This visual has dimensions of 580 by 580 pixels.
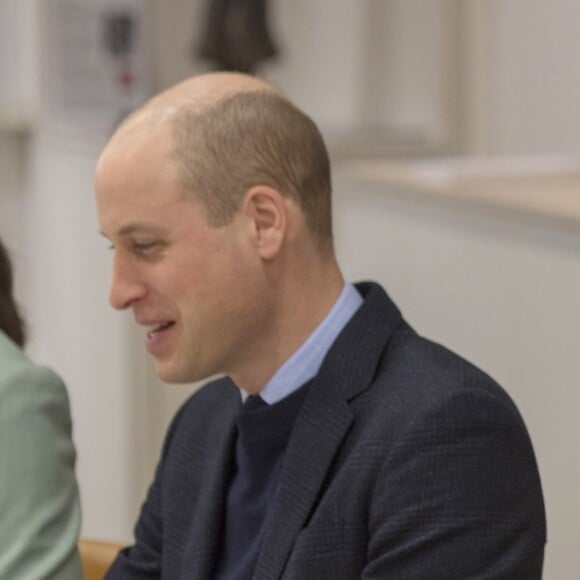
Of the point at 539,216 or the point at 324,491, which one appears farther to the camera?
the point at 539,216

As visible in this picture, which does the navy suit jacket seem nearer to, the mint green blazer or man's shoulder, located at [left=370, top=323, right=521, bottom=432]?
man's shoulder, located at [left=370, top=323, right=521, bottom=432]

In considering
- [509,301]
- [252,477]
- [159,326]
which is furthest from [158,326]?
[509,301]

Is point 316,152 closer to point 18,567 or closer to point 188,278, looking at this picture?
point 188,278

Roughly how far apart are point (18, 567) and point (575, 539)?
1047mm

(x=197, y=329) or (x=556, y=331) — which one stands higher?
(x=197, y=329)

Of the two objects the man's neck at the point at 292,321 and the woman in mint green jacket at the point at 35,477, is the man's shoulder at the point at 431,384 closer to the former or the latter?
the man's neck at the point at 292,321

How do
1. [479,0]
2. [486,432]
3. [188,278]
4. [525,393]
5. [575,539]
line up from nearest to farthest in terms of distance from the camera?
[486,432]
[188,278]
[575,539]
[525,393]
[479,0]

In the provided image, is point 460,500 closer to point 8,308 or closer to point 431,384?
point 431,384

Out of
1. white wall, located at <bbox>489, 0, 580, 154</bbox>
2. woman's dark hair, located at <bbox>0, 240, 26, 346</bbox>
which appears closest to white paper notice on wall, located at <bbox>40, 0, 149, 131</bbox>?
white wall, located at <bbox>489, 0, 580, 154</bbox>

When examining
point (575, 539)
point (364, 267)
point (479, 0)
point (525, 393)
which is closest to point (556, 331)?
point (525, 393)

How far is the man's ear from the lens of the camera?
1778mm

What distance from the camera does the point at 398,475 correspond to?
5.45 ft

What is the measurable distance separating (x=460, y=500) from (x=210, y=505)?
41cm

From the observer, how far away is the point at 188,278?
5.86ft
